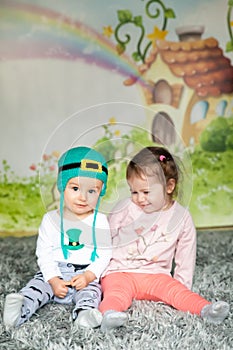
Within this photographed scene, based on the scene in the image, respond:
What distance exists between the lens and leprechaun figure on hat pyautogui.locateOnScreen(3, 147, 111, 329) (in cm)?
149

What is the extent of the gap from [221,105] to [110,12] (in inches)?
→ 27.3

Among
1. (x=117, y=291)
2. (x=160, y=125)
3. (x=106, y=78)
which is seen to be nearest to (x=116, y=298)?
(x=117, y=291)

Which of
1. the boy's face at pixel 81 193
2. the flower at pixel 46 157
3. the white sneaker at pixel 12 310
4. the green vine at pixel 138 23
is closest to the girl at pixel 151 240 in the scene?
the boy's face at pixel 81 193

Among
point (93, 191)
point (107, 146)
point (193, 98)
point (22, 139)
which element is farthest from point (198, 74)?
point (93, 191)

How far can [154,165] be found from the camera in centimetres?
153

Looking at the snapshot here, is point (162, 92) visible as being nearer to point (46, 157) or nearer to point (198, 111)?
point (198, 111)

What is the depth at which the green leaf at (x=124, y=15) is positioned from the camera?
2.65 meters

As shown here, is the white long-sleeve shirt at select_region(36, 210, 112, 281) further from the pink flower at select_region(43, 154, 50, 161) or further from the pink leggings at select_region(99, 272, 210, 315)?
the pink flower at select_region(43, 154, 50, 161)

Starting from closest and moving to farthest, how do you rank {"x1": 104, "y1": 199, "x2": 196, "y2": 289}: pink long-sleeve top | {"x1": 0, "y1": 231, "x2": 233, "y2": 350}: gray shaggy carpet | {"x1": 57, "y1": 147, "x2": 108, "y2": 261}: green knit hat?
1. {"x1": 0, "y1": 231, "x2": 233, "y2": 350}: gray shaggy carpet
2. {"x1": 57, "y1": 147, "x2": 108, "y2": 261}: green knit hat
3. {"x1": 104, "y1": 199, "x2": 196, "y2": 289}: pink long-sleeve top

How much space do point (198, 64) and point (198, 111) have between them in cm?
22

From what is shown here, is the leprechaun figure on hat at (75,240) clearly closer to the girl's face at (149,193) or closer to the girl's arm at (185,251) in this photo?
the girl's face at (149,193)

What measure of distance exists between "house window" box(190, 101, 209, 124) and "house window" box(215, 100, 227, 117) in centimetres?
5

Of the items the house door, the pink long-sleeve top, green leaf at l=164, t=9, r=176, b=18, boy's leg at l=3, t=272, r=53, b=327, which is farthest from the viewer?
green leaf at l=164, t=9, r=176, b=18

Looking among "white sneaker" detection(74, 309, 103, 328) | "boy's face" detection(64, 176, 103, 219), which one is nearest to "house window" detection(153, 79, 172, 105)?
"boy's face" detection(64, 176, 103, 219)
